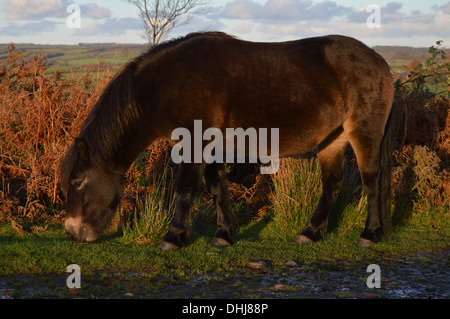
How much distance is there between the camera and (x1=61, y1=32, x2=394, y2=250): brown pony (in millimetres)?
4777

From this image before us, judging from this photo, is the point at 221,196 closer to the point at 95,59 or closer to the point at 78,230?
the point at 78,230

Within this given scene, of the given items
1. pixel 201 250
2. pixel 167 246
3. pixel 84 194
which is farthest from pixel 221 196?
pixel 84 194

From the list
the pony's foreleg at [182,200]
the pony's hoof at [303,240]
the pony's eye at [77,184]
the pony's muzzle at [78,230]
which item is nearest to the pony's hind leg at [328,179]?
the pony's hoof at [303,240]

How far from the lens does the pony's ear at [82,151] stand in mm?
4547

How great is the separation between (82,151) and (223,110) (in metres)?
1.45

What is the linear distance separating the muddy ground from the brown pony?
753mm

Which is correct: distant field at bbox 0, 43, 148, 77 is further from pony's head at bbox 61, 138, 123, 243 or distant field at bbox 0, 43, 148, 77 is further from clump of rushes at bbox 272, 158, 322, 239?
clump of rushes at bbox 272, 158, 322, 239

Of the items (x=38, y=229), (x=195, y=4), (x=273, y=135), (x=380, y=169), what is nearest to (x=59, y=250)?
(x=38, y=229)

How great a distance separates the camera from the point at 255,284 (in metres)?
4.12

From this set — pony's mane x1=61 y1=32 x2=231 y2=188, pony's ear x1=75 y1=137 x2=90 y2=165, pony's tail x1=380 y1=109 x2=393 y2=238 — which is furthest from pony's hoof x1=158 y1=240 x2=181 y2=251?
pony's tail x1=380 y1=109 x2=393 y2=238

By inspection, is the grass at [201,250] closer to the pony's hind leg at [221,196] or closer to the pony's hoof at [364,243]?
the pony's hoof at [364,243]

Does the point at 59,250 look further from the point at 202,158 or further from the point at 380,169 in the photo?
the point at 380,169

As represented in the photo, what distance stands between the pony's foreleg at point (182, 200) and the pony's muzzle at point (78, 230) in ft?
2.43

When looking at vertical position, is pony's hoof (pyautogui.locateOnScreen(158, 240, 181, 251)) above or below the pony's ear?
below
